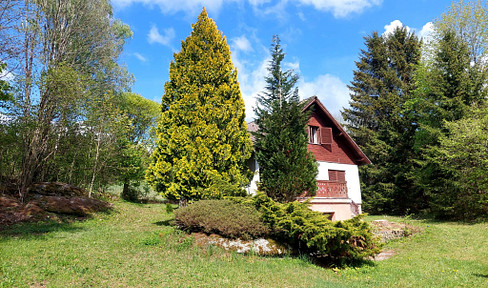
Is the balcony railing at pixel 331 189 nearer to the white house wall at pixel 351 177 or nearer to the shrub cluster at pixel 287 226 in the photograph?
the white house wall at pixel 351 177

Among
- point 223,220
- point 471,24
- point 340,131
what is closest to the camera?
point 223,220

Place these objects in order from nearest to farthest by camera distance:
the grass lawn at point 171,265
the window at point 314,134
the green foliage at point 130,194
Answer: the grass lawn at point 171,265, the window at point 314,134, the green foliage at point 130,194

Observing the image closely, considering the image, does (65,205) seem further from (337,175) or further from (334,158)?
(337,175)

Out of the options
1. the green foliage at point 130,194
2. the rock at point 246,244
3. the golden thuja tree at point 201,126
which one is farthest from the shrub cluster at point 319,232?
the green foliage at point 130,194

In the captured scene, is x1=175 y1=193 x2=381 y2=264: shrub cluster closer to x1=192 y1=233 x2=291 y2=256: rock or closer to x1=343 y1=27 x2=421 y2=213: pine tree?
x1=192 y1=233 x2=291 y2=256: rock

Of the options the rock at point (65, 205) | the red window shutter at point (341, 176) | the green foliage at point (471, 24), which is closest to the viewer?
the rock at point (65, 205)

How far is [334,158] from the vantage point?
64.3 ft

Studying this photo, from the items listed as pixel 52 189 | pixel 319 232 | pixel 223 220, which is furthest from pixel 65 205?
pixel 319 232

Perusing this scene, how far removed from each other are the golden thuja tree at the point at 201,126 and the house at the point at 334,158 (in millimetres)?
3688

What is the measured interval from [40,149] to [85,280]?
31.6 feet

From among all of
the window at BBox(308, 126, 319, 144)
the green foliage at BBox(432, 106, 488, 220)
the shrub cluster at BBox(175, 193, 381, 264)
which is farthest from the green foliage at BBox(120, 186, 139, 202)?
the green foliage at BBox(432, 106, 488, 220)

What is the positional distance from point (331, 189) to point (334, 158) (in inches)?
166

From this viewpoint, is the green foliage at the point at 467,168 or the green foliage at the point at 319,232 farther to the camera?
the green foliage at the point at 467,168

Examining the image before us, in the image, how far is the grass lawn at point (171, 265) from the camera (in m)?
5.94
